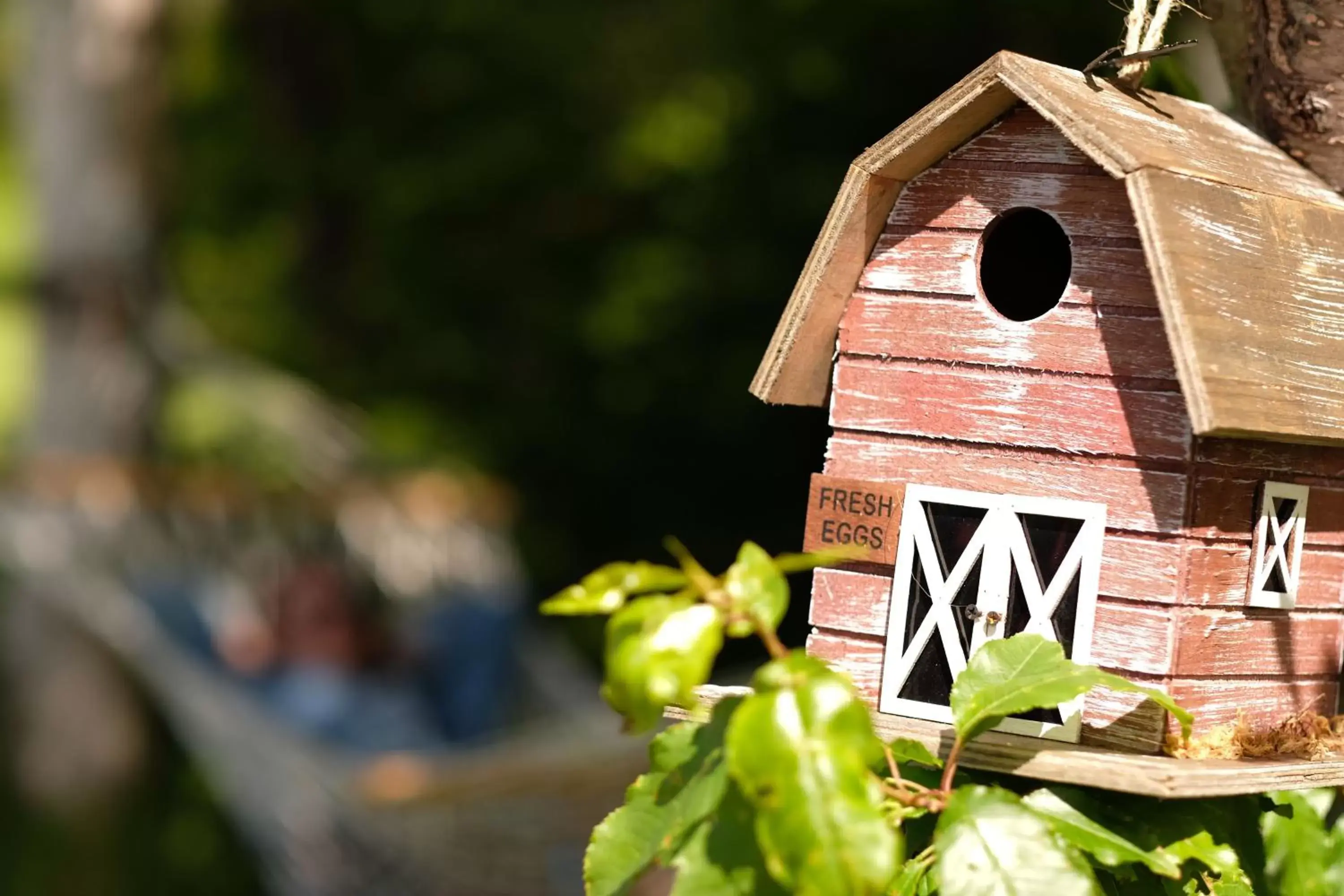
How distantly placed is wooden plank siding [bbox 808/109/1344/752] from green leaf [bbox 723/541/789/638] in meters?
0.47

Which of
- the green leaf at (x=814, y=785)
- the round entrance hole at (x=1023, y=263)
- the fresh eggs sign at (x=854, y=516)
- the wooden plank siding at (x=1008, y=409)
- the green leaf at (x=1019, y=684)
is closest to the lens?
the green leaf at (x=814, y=785)

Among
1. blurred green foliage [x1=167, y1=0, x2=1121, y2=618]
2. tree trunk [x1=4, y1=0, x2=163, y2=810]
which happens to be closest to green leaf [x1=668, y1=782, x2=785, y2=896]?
blurred green foliage [x1=167, y1=0, x2=1121, y2=618]

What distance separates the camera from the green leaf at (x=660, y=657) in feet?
3.19

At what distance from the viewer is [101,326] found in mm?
7043

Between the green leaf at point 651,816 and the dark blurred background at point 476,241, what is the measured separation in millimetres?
5373

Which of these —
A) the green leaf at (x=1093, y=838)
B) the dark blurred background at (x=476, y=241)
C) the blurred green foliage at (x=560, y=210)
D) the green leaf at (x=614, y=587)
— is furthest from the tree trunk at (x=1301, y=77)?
the blurred green foliage at (x=560, y=210)

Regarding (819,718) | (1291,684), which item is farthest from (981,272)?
(819,718)

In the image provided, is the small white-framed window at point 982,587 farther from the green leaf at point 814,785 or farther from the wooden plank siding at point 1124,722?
the green leaf at point 814,785

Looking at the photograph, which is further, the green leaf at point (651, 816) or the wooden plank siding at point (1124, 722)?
the wooden plank siding at point (1124, 722)

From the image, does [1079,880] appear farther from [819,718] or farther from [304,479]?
[304,479]

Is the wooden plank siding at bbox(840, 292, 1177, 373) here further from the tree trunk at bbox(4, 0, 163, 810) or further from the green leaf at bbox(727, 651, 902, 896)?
the tree trunk at bbox(4, 0, 163, 810)

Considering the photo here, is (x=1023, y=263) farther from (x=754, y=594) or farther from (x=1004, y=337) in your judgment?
(x=754, y=594)

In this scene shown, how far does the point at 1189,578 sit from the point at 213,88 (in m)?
10.1

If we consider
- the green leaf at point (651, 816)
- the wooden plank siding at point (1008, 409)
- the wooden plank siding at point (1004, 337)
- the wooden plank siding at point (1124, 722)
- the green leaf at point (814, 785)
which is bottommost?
the green leaf at point (651, 816)
